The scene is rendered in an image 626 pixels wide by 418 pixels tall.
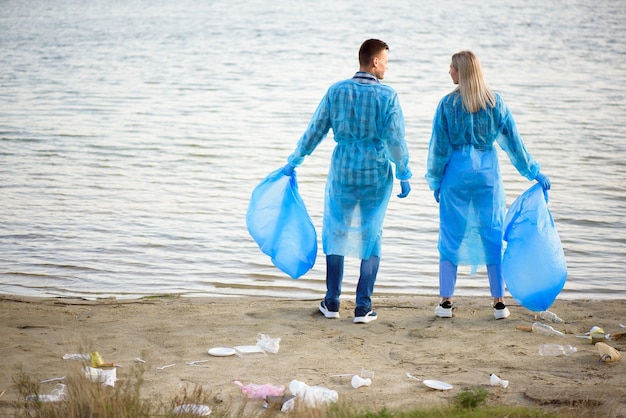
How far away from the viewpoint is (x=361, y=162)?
18.4 ft

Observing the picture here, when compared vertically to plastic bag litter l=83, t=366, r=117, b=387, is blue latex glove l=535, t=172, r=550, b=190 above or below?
above

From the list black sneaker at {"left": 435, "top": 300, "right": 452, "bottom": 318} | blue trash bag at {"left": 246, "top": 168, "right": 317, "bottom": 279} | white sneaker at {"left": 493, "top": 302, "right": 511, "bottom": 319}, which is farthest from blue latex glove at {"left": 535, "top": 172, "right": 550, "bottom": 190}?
blue trash bag at {"left": 246, "top": 168, "right": 317, "bottom": 279}

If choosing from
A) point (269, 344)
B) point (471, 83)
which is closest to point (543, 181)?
point (471, 83)

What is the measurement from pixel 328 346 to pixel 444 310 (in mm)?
1011

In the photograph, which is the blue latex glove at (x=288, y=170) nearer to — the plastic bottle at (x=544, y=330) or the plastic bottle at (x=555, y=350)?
the plastic bottle at (x=544, y=330)

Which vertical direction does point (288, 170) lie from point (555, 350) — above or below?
above

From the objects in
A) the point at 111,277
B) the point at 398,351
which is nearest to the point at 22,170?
the point at 111,277

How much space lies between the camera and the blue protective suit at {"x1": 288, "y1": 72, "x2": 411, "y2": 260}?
5523 millimetres

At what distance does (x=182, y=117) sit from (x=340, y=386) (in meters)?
11.2

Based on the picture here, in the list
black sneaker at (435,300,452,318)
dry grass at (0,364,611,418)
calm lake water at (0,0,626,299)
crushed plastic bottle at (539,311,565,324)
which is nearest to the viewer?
dry grass at (0,364,611,418)

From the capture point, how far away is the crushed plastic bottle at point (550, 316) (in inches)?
224

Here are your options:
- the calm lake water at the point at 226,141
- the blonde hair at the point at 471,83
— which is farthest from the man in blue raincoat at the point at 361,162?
the calm lake water at the point at 226,141

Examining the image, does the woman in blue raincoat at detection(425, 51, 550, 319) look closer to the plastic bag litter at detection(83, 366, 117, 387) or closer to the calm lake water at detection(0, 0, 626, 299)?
the calm lake water at detection(0, 0, 626, 299)

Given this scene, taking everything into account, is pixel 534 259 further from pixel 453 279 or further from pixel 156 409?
pixel 156 409
